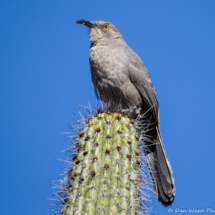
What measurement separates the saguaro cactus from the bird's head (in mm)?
2687

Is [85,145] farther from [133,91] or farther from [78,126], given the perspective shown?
[133,91]

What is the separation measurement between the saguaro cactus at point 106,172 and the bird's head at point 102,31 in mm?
2687

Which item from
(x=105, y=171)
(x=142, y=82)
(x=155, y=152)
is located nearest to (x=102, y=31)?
(x=142, y=82)

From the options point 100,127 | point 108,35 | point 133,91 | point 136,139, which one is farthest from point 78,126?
point 108,35

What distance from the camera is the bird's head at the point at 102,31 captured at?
5.53 meters

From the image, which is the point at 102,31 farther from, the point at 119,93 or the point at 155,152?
the point at 155,152

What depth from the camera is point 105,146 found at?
287 cm

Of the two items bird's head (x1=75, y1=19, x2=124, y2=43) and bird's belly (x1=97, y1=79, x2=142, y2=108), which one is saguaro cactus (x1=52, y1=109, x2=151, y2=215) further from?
bird's head (x1=75, y1=19, x2=124, y2=43)

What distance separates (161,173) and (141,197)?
5.86 feet

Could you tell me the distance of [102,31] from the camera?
561 centimetres

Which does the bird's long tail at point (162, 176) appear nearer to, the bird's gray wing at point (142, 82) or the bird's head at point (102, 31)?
the bird's gray wing at point (142, 82)

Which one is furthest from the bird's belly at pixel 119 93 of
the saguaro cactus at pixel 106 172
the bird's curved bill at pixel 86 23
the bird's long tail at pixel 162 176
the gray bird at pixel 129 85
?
the saguaro cactus at pixel 106 172

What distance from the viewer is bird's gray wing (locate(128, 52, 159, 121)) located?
505 cm

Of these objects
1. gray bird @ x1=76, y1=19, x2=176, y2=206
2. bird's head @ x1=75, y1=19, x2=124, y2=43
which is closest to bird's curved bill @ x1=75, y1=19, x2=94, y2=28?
bird's head @ x1=75, y1=19, x2=124, y2=43
